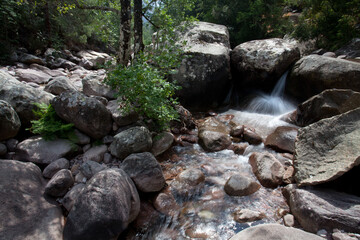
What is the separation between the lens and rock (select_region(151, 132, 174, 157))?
14.7 ft

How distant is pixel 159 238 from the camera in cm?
270

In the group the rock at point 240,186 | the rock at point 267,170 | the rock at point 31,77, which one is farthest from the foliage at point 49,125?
the rock at point 267,170

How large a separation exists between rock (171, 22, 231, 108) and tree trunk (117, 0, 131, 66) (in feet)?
7.03

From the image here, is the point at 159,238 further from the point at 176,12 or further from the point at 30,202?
the point at 176,12

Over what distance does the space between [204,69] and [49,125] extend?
5.23 metres

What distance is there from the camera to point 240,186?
3.45 meters

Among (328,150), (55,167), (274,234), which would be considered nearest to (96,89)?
(55,167)

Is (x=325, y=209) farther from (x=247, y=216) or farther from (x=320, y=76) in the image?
(x=320, y=76)

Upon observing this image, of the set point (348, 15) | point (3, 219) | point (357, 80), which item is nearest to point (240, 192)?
point (3, 219)

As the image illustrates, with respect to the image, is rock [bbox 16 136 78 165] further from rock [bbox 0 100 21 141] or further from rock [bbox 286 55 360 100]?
rock [bbox 286 55 360 100]

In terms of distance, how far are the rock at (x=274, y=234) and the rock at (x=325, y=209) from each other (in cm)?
42

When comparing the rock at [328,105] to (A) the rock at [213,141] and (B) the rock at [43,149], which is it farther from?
(B) the rock at [43,149]

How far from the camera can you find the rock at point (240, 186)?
3.41 metres

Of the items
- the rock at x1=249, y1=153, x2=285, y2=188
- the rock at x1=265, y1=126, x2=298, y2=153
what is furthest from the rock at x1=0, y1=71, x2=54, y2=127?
the rock at x1=265, y1=126, x2=298, y2=153
